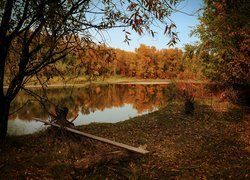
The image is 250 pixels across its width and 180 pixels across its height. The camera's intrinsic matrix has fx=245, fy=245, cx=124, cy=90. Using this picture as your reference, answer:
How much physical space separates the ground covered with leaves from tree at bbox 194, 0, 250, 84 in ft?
16.7

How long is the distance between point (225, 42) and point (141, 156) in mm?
14618

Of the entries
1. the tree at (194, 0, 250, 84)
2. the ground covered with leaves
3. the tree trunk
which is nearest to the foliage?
the tree at (194, 0, 250, 84)

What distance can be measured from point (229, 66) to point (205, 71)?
19.7 ft

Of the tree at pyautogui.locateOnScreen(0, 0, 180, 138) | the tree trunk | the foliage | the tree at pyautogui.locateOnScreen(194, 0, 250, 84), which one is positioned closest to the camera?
the tree at pyautogui.locateOnScreen(0, 0, 180, 138)

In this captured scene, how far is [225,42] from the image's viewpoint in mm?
19453

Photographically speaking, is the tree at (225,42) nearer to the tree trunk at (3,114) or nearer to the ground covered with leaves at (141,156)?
the ground covered with leaves at (141,156)

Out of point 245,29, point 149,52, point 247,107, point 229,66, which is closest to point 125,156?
point 245,29

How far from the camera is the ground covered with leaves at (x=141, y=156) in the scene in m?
6.99

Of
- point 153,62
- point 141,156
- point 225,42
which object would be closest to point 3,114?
point 141,156

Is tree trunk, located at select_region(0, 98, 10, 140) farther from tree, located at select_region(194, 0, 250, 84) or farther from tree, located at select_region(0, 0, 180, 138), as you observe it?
tree, located at select_region(194, 0, 250, 84)

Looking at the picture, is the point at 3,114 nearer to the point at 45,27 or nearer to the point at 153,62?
the point at 45,27

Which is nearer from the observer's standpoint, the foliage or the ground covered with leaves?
the ground covered with leaves

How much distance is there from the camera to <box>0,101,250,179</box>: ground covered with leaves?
22.9 ft

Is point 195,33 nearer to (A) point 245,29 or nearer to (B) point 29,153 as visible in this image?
(A) point 245,29
